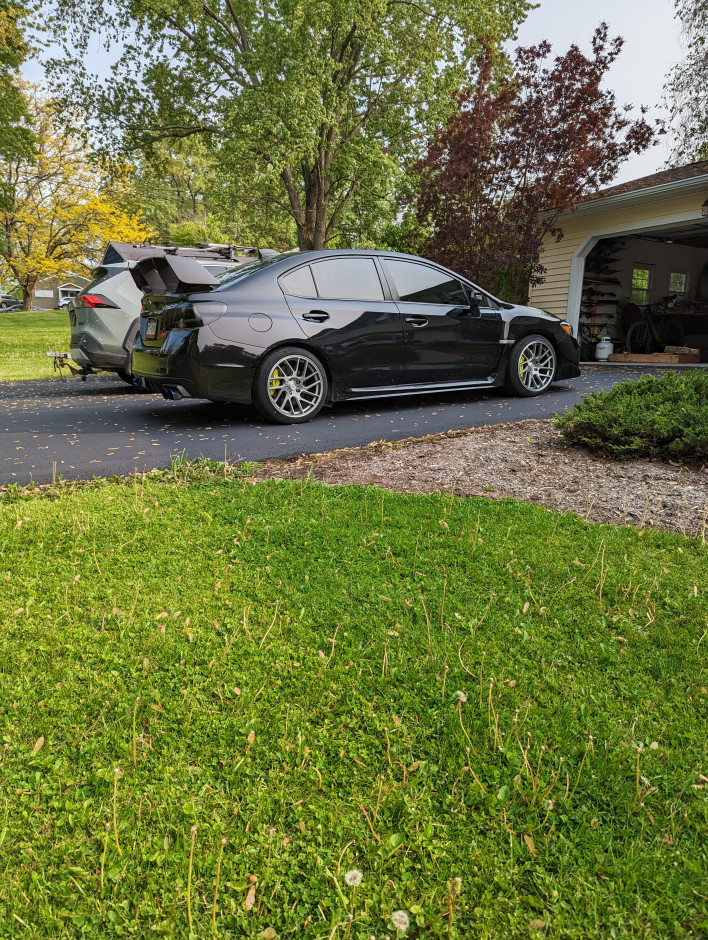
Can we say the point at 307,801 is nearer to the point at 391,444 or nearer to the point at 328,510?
the point at 328,510

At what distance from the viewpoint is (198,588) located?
105 inches

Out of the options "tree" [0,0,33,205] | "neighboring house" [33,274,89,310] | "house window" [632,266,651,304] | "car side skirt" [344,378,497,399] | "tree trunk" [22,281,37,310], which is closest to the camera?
"car side skirt" [344,378,497,399]

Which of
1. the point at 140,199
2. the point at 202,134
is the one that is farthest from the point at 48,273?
the point at 202,134

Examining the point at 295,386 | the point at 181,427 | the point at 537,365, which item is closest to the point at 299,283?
the point at 295,386

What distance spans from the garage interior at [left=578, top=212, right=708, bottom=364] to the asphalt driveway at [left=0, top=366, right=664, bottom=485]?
28.3 feet

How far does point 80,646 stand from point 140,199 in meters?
44.3

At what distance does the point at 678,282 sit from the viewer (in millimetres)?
18453

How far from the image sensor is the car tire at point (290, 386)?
5961mm

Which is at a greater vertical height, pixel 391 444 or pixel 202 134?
pixel 202 134

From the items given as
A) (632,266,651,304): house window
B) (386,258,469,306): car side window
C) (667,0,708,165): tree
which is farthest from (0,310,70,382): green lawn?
(667,0,708,165): tree

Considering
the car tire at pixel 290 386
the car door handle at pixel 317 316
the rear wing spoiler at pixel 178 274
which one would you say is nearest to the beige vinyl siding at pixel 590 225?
the car door handle at pixel 317 316

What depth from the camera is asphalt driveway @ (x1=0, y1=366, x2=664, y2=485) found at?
475 centimetres

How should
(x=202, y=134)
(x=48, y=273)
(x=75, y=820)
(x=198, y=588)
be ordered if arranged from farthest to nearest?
(x=48, y=273)
(x=202, y=134)
(x=198, y=588)
(x=75, y=820)

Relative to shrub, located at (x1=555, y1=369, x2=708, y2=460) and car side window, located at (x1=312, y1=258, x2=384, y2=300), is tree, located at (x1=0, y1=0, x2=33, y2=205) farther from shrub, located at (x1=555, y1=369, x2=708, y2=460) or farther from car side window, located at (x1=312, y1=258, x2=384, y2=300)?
shrub, located at (x1=555, y1=369, x2=708, y2=460)
